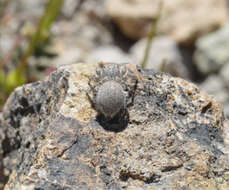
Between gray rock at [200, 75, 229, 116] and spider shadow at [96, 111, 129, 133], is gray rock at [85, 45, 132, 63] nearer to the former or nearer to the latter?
gray rock at [200, 75, 229, 116]

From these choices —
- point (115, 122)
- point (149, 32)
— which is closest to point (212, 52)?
point (149, 32)

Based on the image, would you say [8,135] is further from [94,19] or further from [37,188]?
[94,19]

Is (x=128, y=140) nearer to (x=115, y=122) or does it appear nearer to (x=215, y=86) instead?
(x=115, y=122)

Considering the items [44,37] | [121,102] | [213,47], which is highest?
[121,102]

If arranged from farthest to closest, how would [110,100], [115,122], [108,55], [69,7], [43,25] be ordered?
1. [69,7]
2. [108,55]
3. [43,25]
4. [115,122]
5. [110,100]

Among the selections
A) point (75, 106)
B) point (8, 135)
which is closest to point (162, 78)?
point (75, 106)

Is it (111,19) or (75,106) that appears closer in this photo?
(75,106)

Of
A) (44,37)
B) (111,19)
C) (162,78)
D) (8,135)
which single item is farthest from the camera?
(111,19)

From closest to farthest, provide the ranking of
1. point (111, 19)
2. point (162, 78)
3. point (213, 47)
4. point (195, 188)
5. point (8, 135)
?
1. point (195, 188)
2. point (162, 78)
3. point (8, 135)
4. point (213, 47)
5. point (111, 19)
